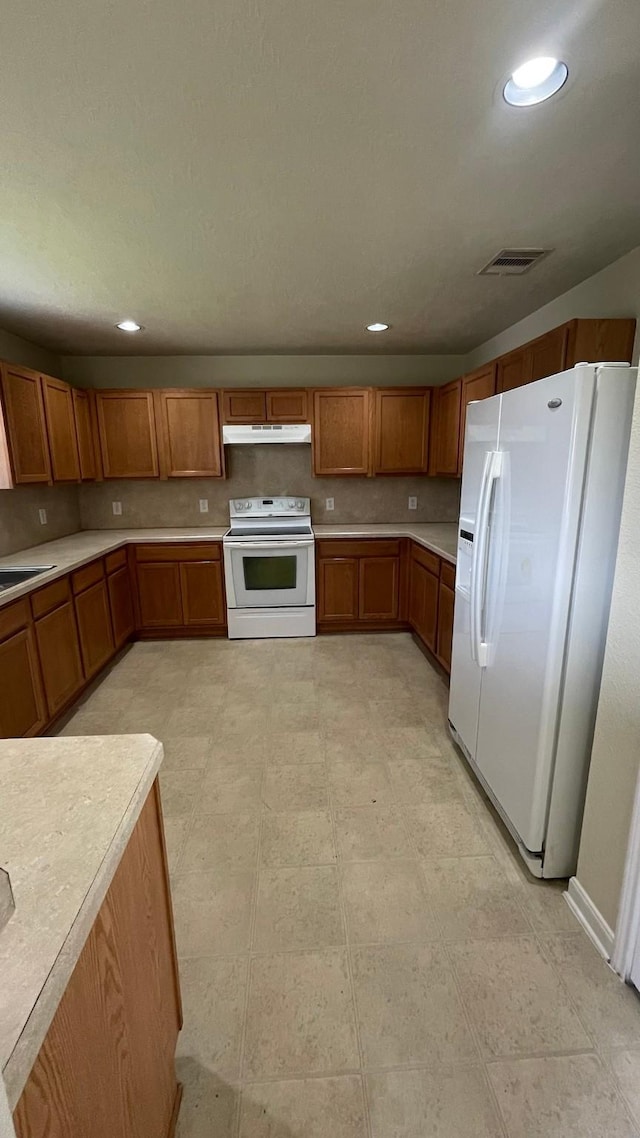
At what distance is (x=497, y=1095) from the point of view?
1142 millimetres

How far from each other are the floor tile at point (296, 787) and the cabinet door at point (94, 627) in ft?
5.00

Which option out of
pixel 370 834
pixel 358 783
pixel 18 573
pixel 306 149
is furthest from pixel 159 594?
pixel 306 149

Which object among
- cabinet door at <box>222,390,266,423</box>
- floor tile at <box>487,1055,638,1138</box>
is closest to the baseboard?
floor tile at <box>487,1055,638,1138</box>

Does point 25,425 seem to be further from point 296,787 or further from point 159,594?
point 296,787

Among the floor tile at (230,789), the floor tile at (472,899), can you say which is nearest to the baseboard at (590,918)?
the floor tile at (472,899)

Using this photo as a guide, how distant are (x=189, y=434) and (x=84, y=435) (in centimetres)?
82

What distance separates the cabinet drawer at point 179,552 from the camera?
389 centimetres

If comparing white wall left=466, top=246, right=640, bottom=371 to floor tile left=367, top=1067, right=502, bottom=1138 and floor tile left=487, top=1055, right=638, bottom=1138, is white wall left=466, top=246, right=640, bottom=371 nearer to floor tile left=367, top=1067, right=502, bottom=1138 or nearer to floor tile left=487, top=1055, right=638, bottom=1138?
floor tile left=487, top=1055, right=638, bottom=1138

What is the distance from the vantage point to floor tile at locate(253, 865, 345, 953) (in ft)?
4.96

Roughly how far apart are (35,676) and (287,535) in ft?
6.95

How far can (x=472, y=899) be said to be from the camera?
1647 mm

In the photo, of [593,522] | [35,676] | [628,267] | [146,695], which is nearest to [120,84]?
[593,522]

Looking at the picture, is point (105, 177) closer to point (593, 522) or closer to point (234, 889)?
point (593, 522)

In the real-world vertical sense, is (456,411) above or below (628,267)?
below
